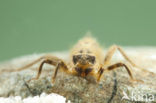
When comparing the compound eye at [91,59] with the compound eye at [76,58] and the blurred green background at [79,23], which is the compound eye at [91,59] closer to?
the compound eye at [76,58]

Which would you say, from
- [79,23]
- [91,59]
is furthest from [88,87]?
[79,23]

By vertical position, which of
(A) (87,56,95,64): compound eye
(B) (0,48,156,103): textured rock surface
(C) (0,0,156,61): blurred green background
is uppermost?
(C) (0,0,156,61): blurred green background

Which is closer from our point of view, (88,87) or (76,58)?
→ (88,87)

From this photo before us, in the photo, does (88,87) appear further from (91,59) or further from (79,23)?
(79,23)

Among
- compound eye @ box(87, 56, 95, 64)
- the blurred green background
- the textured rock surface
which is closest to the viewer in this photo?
the textured rock surface

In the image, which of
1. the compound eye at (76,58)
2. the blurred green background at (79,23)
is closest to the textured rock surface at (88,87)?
the compound eye at (76,58)

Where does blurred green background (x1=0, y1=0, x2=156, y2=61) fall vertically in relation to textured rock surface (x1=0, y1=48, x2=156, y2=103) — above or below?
above

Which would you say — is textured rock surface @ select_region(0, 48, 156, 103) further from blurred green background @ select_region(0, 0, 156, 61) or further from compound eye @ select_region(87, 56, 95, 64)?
blurred green background @ select_region(0, 0, 156, 61)

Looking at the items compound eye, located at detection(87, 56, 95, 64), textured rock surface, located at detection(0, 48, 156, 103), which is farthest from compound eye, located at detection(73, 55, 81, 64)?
textured rock surface, located at detection(0, 48, 156, 103)

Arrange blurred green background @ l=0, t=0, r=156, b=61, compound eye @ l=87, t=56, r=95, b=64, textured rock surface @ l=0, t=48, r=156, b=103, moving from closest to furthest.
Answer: textured rock surface @ l=0, t=48, r=156, b=103 → compound eye @ l=87, t=56, r=95, b=64 → blurred green background @ l=0, t=0, r=156, b=61

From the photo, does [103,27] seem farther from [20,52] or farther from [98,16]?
[20,52]

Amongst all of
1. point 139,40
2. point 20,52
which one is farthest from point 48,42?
point 139,40
